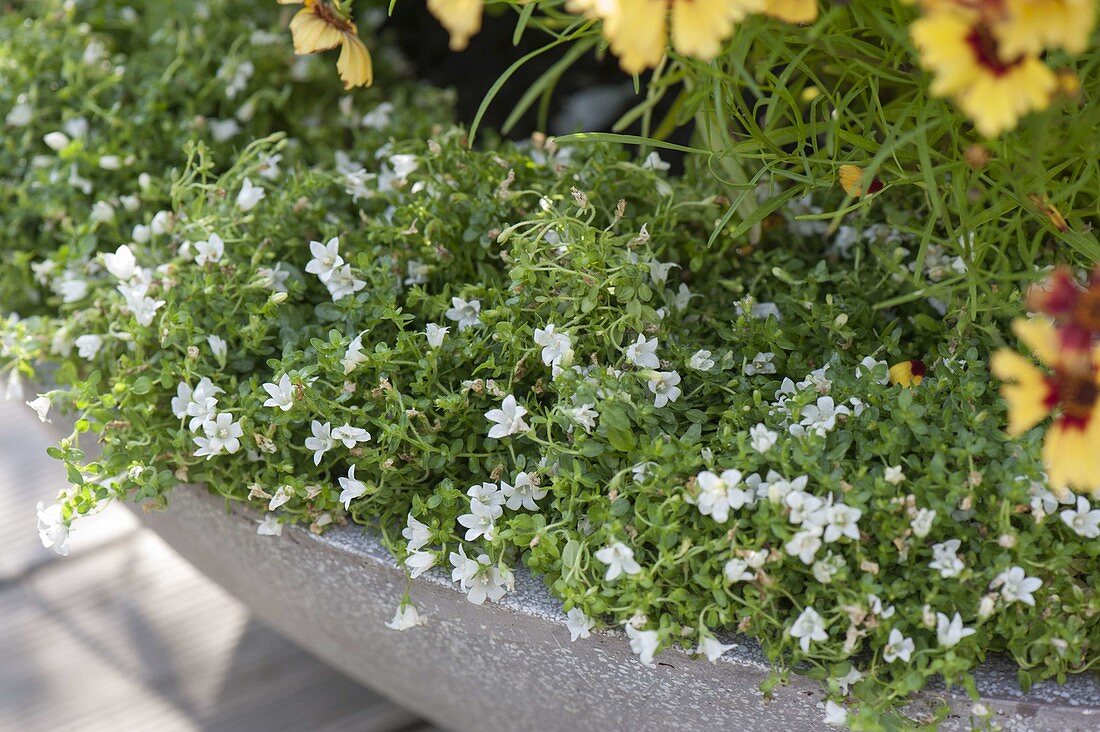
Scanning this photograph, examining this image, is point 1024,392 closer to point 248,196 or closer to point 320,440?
point 320,440

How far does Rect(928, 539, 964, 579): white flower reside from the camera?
2.08ft

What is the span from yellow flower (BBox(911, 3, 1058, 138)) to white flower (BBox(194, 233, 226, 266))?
1.95 ft

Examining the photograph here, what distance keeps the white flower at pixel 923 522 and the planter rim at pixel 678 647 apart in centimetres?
11

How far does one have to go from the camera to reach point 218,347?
0.83 meters

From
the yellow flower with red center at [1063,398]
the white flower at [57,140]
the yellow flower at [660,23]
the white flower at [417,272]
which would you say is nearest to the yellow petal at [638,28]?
the yellow flower at [660,23]

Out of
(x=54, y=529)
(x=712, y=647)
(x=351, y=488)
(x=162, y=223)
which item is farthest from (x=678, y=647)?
(x=162, y=223)

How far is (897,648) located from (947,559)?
0.21ft

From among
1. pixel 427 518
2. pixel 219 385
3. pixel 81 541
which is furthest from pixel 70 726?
pixel 427 518

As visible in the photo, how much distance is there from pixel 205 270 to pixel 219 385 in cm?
10

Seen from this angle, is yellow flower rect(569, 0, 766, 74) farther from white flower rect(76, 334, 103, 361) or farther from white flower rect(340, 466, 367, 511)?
white flower rect(76, 334, 103, 361)

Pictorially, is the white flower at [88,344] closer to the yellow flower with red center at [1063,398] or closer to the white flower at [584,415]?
the white flower at [584,415]

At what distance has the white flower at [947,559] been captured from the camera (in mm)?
635

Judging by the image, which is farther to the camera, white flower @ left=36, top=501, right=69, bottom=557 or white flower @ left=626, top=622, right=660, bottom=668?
white flower @ left=36, top=501, right=69, bottom=557

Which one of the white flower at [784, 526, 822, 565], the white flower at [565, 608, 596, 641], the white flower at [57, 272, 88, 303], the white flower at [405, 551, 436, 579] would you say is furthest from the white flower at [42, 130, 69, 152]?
the white flower at [784, 526, 822, 565]
